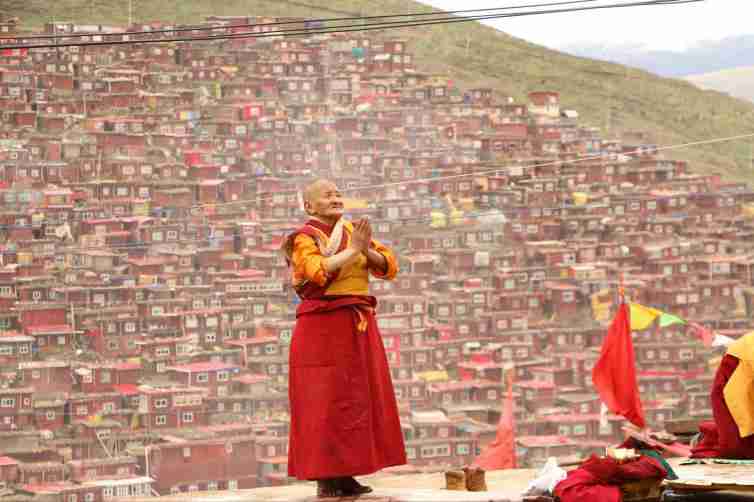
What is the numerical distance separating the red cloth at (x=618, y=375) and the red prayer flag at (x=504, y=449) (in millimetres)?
2146

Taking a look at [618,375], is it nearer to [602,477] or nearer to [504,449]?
[602,477]

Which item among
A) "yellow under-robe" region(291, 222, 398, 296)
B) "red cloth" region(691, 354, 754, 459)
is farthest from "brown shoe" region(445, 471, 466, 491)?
"red cloth" region(691, 354, 754, 459)

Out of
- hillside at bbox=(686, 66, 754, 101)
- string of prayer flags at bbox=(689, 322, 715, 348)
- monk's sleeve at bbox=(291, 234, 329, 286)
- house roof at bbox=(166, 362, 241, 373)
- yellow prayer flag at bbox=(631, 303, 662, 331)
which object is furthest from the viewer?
hillside at bbox=(686, 66, 754, 101)

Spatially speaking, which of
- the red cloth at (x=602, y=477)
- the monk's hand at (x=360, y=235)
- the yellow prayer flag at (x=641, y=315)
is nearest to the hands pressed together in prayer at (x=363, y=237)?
the monk's hand at (x=360, y=235)

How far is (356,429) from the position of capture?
4.09 m

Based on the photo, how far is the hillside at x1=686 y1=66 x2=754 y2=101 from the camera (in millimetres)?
15250

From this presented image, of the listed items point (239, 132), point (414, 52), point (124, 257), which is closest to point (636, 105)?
point (414, 52)

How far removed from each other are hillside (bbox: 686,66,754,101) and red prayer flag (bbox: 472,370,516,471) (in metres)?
5.01

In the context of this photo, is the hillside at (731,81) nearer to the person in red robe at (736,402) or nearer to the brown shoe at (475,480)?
the person in red robe at (736,402)

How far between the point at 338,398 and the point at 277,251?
9.00 m

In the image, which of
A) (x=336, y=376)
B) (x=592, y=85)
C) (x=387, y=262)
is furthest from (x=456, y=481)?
(x=592, y=85)

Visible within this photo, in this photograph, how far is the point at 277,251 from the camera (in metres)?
13.0

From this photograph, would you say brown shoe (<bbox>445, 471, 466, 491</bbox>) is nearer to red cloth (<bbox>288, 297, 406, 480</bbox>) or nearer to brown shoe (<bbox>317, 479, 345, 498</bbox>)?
red cloth (<bbox>288, 297, 406, 480</bbox>)

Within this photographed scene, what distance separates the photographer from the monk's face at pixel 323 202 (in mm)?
4211
